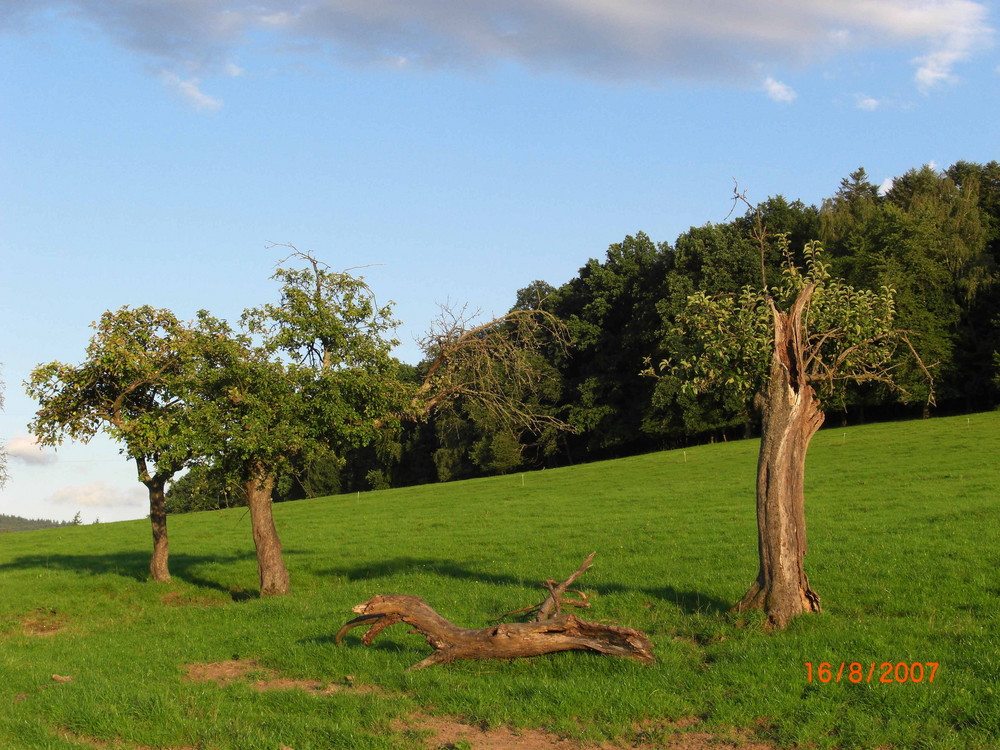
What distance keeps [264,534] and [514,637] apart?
13463 millimetres

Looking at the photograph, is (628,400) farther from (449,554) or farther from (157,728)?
(157,728)

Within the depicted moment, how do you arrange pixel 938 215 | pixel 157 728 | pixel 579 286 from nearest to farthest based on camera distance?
pixel 157 728 < pixel 938 215 < pixel 579 286

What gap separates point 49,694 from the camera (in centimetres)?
1401

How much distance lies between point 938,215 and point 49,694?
8209 cm

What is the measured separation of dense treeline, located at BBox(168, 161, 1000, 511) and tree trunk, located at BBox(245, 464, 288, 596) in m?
34.7

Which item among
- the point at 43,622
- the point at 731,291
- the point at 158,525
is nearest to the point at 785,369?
the point at 43,622

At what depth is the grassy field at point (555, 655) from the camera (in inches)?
429

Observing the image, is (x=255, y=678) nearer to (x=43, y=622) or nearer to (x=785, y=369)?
(x=785, y=369)

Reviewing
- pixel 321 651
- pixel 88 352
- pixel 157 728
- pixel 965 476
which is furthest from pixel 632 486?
pixel 157 728

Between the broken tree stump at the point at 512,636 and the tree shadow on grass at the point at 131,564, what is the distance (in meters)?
15.3

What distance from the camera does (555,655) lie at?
13.7 m

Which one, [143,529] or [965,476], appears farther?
[143,529]

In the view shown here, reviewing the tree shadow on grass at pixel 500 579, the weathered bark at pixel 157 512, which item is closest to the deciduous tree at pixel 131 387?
the weathered bark at pixel 157 512

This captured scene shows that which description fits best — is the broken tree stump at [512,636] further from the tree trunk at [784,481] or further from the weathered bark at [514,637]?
the tree trunk at [784,481]
